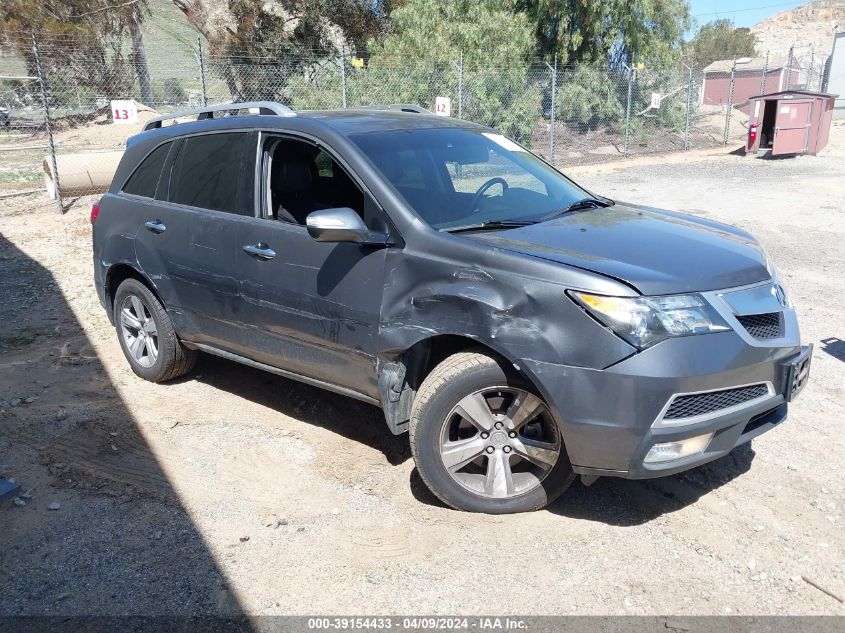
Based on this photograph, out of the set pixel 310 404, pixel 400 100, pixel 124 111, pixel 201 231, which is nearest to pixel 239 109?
pixel 201 231

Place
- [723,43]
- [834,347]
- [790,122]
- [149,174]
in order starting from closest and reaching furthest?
[149,174] < [834,347] < [790,122] < [723,43]

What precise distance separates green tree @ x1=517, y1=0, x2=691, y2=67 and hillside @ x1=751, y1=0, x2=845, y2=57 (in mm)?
64105

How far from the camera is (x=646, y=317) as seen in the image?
3.05 metres

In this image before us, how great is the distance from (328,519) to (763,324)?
2.21 m

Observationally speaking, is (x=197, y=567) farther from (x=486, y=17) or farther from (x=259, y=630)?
(x=486, y=17)

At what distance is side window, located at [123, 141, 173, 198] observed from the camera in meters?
5.12

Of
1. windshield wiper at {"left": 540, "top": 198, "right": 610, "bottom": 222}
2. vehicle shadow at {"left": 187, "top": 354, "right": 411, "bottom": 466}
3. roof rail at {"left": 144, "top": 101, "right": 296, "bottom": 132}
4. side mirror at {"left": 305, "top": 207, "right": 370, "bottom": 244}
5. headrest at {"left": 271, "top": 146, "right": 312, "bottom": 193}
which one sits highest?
roof rail at {"left": 144, "top": 101, "right": 296, "bottom": 132}

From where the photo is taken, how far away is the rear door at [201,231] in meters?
4.43

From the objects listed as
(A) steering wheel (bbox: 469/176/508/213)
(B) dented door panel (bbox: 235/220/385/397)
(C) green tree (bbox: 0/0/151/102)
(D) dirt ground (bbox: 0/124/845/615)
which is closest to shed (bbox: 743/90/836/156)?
A: (D) dirt ground (bbox: 0/124/845/615)

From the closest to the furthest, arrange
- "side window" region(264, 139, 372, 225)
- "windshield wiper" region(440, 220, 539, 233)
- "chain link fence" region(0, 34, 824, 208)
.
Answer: "windshield wiper" region(440, 220, 539, 233), "side window" region(264, 139, 372, 225), "chain link fence" region(0, 34, 824, 208)

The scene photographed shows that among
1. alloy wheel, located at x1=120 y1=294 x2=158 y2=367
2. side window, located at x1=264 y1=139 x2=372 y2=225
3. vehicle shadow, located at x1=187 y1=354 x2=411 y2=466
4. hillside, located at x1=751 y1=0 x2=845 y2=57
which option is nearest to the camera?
side window, located at x1=264 y1=139 x2=372 y2=225

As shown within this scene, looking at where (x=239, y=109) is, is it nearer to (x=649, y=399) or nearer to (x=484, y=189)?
(x=484, y=189)

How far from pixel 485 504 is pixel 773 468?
1.64m

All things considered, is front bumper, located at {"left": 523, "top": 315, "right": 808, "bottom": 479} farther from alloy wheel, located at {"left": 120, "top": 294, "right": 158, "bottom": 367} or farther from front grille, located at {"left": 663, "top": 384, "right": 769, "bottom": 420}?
alloy wheel, located at {"left": 120, "top": 294, "right": 158, "bottom": 367}
